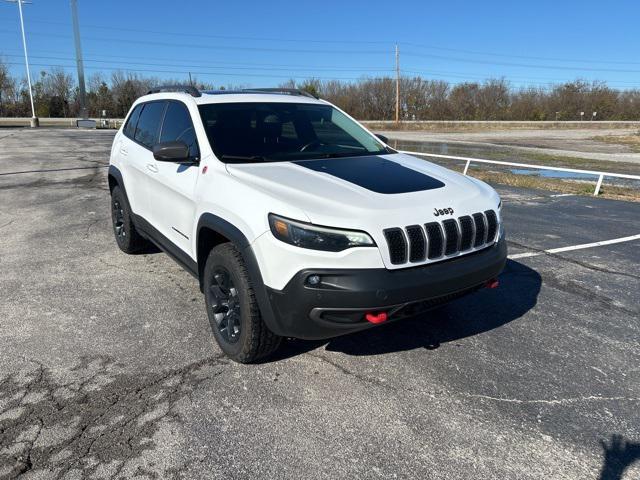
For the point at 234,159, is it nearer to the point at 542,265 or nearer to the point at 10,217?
the point at 542,265

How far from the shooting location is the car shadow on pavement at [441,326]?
3682 millimetres

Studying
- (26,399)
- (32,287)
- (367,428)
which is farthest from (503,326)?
(32,287)

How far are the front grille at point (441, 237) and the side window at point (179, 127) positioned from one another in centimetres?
179

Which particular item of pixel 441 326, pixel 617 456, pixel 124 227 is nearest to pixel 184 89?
pixel 124 227

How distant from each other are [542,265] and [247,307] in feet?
13.1

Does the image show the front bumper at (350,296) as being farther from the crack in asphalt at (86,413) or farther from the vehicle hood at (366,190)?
the crack in asphalt at (86,413)

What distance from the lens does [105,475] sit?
237cm

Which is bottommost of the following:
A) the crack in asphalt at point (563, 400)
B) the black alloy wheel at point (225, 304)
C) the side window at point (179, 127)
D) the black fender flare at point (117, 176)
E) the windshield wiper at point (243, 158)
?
the crack in asphalt at point (563, 400)

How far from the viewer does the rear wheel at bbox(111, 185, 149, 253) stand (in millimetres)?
5461

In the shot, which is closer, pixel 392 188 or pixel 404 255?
pixel 404 255

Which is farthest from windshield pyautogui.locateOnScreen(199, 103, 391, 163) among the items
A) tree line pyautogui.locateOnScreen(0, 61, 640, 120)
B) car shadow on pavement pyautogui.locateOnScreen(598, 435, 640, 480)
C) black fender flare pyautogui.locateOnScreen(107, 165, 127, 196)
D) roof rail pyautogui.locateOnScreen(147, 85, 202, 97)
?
tree line pyautogui.locateOnScreen(0, 61, 640, 120)

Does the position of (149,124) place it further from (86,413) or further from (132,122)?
(86,413)

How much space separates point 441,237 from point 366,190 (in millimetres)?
558

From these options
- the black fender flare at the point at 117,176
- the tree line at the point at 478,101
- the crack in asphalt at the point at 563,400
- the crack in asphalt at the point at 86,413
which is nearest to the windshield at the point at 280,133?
the crack in asphalt at the point at 86,413
